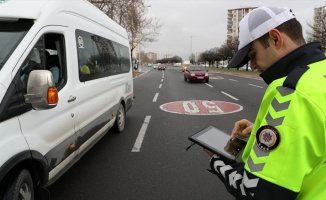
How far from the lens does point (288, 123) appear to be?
100 cm

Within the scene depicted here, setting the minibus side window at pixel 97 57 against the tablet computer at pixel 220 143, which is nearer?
the tablet computer at pixel 220 143

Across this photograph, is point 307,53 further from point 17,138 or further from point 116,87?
point 116,87

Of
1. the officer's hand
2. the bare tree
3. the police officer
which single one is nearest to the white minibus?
the officer's hand

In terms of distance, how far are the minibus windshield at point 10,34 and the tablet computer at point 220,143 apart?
1.84 m

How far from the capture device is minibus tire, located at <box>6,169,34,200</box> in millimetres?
2525

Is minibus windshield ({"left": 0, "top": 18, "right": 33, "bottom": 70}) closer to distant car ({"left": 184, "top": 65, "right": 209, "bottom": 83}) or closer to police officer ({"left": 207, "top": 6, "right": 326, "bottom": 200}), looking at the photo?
police officer ({"left": 207, "top": 6, "right": 326, "bottom": 200})

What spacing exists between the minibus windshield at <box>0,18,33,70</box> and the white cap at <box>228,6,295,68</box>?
212 centimetres

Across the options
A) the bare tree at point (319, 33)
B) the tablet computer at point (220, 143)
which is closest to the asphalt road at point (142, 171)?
the tablet computer at point (220, 143)

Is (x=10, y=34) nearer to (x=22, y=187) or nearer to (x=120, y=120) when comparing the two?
(x=22, y=187)

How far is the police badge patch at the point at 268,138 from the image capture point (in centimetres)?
101

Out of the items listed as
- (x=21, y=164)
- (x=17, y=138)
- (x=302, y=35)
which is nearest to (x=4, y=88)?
(x=17, y=138)

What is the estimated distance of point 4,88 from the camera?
7.96 feet

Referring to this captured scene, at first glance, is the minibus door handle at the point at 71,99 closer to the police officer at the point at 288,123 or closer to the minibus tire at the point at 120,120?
the police officer at the point at 288,123

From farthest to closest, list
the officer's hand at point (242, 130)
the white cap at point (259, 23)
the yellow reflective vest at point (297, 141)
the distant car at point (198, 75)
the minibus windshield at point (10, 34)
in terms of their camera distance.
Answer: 1. the distant car at point (198, 75)
2. the minibus windshield at point (10, 34)
3. the officer's hand at point (242, 130)
4. the white cap at point (259, 23)
5. the yellow reflective vest at point (297, 141)
